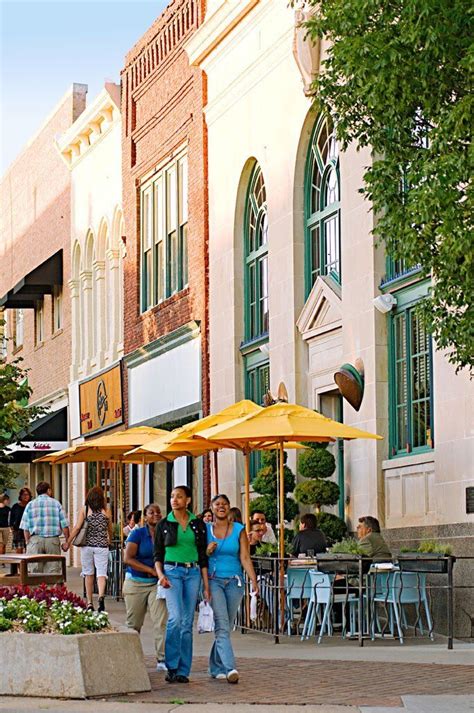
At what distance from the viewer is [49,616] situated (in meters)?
12.3

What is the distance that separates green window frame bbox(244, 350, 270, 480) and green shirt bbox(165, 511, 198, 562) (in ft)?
38.3

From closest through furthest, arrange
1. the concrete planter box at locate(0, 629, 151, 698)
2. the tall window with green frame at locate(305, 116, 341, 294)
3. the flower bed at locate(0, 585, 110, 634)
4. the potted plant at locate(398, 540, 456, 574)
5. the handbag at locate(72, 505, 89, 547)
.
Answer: the concrete planter box at locate(0, 629, 151, 698), the flower bed at locate(0, 585, 110, 634), the potted plant at locate(398, 540, 456, 574), the handbag at locate(72, 505, 89, 547), the tall window with green frame at locate(305, 116, 341, 294)

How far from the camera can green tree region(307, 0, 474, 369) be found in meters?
11.2

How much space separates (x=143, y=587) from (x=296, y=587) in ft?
10.1

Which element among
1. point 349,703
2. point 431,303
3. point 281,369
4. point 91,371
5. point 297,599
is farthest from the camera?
point 91,371

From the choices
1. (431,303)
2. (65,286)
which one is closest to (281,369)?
(431,303)

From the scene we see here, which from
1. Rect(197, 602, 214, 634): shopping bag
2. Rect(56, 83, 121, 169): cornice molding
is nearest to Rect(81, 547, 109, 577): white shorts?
Rect(197, 602, 214, 634): shopping bag

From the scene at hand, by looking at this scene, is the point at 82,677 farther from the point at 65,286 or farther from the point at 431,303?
the point at 65,286

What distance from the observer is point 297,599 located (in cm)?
1842

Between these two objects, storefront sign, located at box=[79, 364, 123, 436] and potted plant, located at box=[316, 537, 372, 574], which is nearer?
potted plant, located at box=[316, 537, 372, 574]

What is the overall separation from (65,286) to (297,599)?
22298mm

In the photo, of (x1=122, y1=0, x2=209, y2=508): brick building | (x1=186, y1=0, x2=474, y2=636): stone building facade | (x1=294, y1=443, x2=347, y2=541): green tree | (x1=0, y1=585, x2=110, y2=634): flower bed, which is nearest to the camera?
(x1=0, y1=585, x2=110, y2=634): flower bed

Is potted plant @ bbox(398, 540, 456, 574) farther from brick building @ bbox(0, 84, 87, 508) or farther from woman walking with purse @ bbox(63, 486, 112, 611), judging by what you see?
brick building @ bbox(0, 84, 87, 508)

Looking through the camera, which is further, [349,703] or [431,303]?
[431,303]
